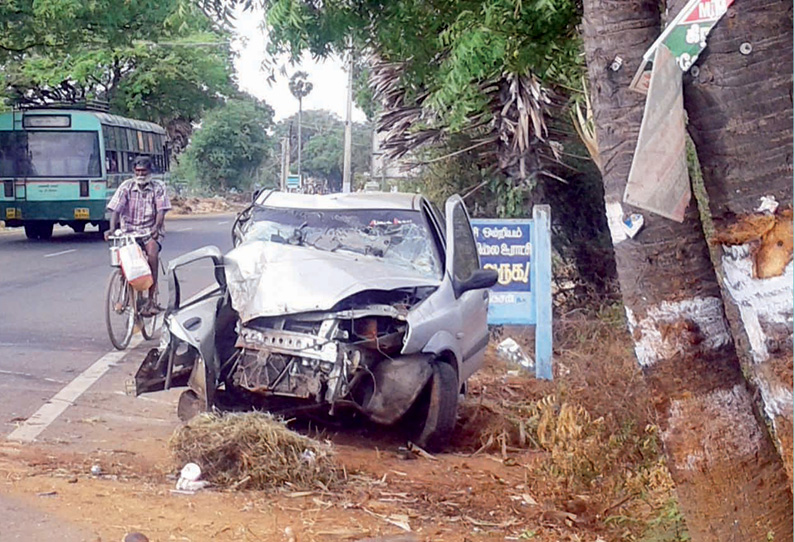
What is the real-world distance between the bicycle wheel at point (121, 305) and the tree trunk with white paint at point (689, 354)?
26.5 feet

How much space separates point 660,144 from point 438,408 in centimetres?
410

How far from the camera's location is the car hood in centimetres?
676

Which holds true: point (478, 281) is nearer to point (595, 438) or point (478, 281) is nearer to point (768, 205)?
point (595, 438)

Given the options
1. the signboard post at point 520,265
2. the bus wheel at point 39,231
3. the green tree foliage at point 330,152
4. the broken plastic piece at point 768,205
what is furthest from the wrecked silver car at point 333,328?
the green tree foliage at point 330,152

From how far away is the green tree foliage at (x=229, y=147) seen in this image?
6488 cm

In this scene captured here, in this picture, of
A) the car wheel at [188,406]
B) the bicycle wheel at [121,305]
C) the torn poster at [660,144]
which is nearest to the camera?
the torn poster at [660,144]

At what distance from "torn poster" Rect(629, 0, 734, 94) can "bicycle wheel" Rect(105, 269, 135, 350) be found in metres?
8.41

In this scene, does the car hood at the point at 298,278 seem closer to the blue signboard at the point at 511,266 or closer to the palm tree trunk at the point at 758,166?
the blue signboard at the point at 511,266

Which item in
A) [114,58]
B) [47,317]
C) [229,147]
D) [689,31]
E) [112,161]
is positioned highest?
[114,58]

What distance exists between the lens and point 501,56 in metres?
7.30

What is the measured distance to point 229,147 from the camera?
6588 cm

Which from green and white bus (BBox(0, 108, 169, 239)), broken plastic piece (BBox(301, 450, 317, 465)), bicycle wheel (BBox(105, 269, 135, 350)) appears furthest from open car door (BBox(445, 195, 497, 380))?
green and white bus (BBox(0, 108, 169, 239))

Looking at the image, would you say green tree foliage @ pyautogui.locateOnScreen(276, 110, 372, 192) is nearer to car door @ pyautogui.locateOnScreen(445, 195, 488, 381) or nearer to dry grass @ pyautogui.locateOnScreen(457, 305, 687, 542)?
car door @ pyautogui.locateOnScreen(445, 195, 488, 381)

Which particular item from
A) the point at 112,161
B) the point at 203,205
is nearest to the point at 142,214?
the point at 112,161
